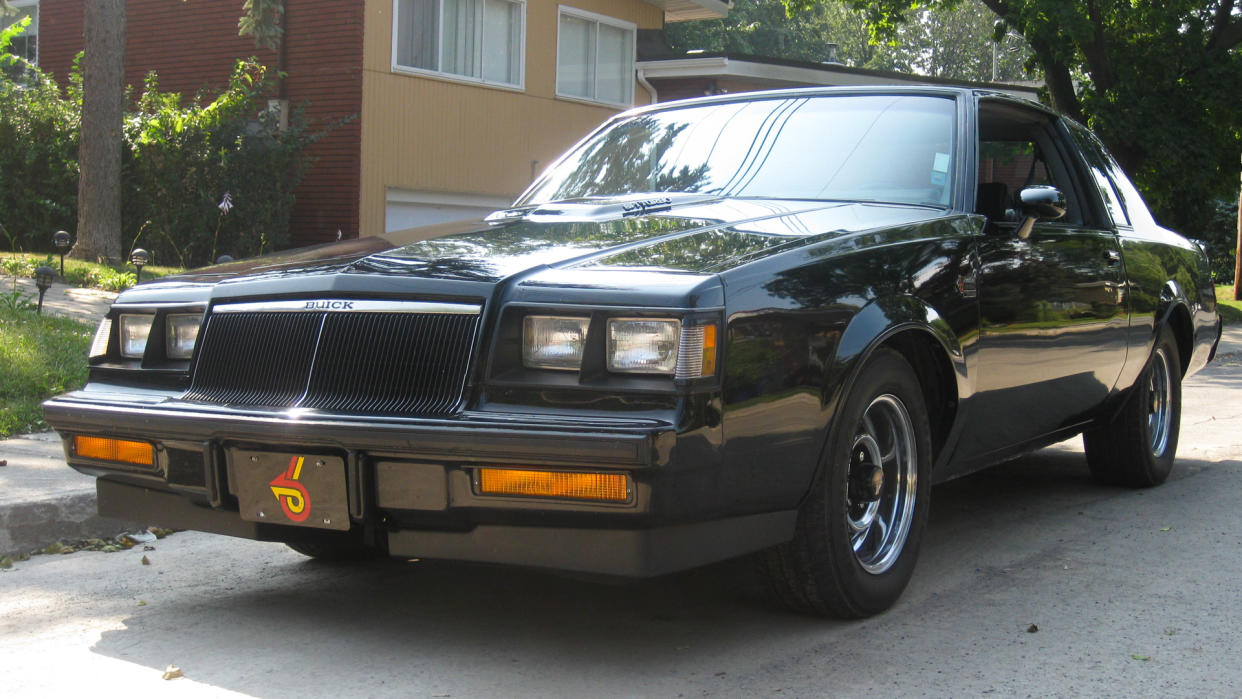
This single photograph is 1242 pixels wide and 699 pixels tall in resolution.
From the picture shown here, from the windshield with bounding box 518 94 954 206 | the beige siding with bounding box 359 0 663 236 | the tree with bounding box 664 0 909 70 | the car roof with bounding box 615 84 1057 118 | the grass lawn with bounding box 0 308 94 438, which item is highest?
the tree with bounding box 664 0 909 70

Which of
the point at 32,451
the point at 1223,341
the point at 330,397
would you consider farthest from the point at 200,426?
the point at 1223,341

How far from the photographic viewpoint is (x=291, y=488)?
3299 mm

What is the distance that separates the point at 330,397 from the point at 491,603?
3.43 feet

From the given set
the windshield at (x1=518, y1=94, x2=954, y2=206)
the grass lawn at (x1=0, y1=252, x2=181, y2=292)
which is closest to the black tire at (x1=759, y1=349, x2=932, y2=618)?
the windshield at (x1=518, y1=94, x2=954, y2=206)

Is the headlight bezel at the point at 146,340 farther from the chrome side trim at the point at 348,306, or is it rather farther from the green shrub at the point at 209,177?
the green shrub at the point at 209,177

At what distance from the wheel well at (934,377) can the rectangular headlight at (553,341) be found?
3.90ft

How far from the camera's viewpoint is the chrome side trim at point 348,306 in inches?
129

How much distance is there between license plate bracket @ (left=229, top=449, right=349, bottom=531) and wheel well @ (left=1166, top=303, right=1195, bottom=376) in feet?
14.7

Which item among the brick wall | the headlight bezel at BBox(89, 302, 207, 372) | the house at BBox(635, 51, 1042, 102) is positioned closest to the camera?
the headlight bezel at BBox(89, 302, 207, 372)

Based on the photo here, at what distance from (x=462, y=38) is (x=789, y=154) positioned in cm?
1373

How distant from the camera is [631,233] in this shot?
380 cm

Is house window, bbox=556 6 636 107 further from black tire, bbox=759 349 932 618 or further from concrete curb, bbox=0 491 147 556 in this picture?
black tire, bbox=759 349 932 618

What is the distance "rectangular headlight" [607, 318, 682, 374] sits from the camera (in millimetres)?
3074

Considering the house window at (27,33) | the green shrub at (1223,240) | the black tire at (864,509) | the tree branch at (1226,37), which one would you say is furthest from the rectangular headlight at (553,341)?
the green shrub at (1223,240)
